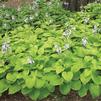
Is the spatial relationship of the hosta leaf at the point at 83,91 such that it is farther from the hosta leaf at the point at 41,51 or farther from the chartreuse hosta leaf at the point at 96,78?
the hosta leaf at the point at 41,51

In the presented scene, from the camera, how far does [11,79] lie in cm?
483

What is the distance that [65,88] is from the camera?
187 inches

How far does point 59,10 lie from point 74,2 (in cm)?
114

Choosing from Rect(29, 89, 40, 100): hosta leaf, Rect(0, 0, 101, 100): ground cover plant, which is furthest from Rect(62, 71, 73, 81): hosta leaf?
Rect(29, 89, 40, 100): hosta leaf

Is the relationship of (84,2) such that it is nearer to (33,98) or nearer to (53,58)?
(53,58)

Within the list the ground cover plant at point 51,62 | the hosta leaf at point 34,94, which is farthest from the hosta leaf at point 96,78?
the hosta leaf at point 34,94

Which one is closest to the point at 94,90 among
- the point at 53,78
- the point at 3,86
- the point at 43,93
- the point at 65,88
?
the point at 65,88

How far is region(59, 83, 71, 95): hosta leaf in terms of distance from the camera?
4699mm

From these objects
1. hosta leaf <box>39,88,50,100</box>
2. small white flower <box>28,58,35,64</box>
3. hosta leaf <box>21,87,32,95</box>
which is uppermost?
small white flower <box>28,58,35,64</box>

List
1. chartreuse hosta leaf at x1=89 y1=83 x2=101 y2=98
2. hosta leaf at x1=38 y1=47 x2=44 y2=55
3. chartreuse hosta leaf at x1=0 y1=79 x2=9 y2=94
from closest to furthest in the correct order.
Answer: chartreuse hosta leaf at x1=89 y1=83 x2=101 y2=98 → chartreuse hosta leaf at x1=0 y1=79 x2=9 y2=94 → hosta leaf at x1=38 y1=47 x2=44 y2=55

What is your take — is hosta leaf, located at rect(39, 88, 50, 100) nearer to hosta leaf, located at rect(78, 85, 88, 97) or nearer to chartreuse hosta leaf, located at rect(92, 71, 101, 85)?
hosta leaf, located at rect(78, 85, 88, 97)

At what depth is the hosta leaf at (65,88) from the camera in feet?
15.4

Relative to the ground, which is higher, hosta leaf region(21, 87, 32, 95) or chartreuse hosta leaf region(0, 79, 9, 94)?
chartreuse hosta leaf region(0, 79, 9, 94)

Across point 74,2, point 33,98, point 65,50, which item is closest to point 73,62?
point 65,50
